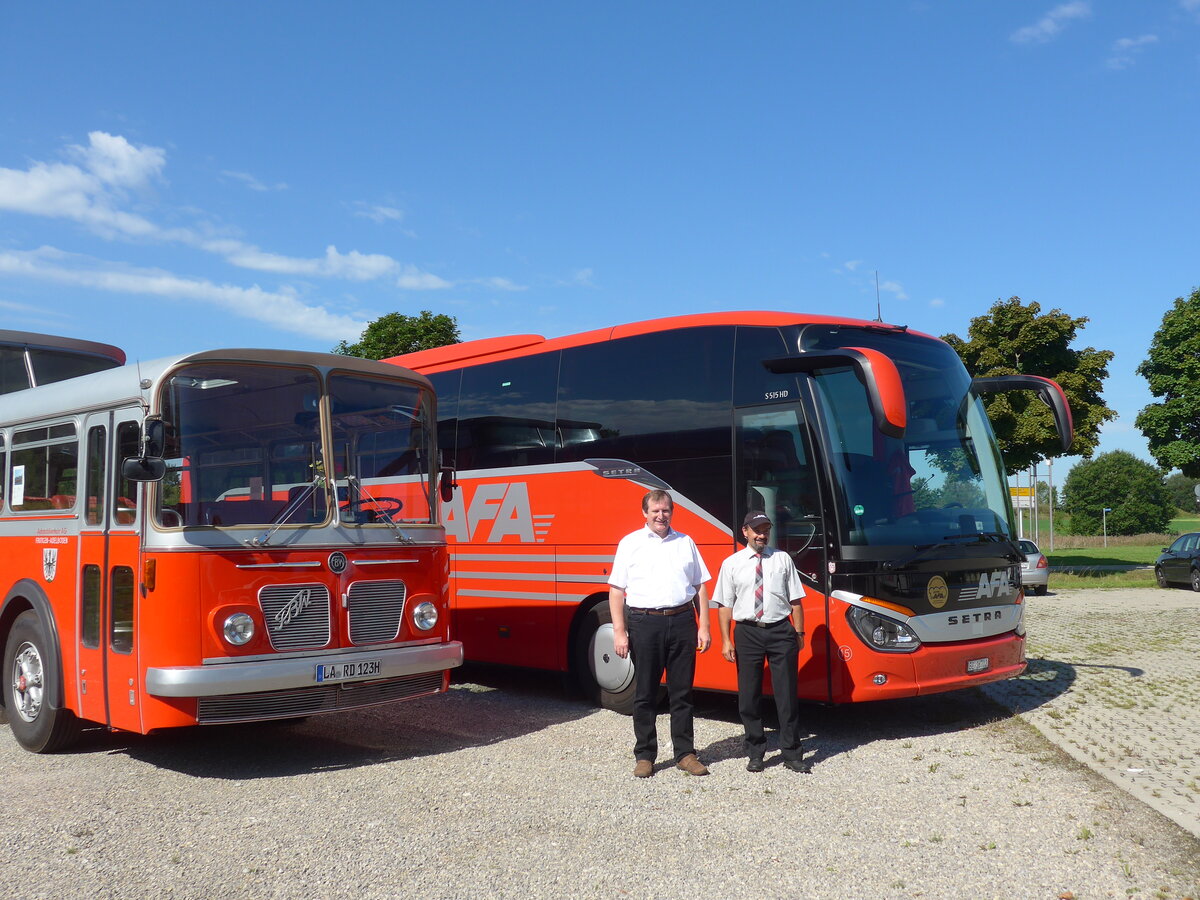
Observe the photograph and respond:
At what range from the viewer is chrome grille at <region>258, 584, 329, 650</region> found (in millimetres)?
7379

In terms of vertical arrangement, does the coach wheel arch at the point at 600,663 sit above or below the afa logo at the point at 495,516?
below

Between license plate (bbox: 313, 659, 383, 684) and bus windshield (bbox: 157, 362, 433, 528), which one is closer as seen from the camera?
bus windshield (bbox: 157, 362, 433, 528)

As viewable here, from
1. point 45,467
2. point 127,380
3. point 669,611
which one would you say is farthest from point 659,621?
point 45,467

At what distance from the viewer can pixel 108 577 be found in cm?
760

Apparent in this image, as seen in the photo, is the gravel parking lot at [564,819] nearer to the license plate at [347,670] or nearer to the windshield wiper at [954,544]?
the license plate at [347,670]

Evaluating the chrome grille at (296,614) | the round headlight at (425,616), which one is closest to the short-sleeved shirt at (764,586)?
the round headlight at (425,616)

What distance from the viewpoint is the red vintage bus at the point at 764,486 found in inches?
332

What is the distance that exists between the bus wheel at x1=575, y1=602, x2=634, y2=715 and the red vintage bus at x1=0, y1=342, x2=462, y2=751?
6.71ft

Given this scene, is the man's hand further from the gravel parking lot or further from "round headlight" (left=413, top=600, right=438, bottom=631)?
"round headlight" (left=413, top=600, right=438, bottom=631)

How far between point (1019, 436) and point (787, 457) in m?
26.4

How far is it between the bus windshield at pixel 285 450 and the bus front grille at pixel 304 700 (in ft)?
3.80

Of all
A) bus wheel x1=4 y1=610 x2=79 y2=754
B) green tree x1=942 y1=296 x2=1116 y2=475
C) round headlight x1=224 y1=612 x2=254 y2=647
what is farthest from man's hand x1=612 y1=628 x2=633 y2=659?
green tree x1=942 y1=296 x2=1116 y2=475

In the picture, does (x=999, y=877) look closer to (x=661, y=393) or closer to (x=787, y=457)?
(x=787, y=457)

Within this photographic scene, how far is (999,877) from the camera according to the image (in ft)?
17.5
